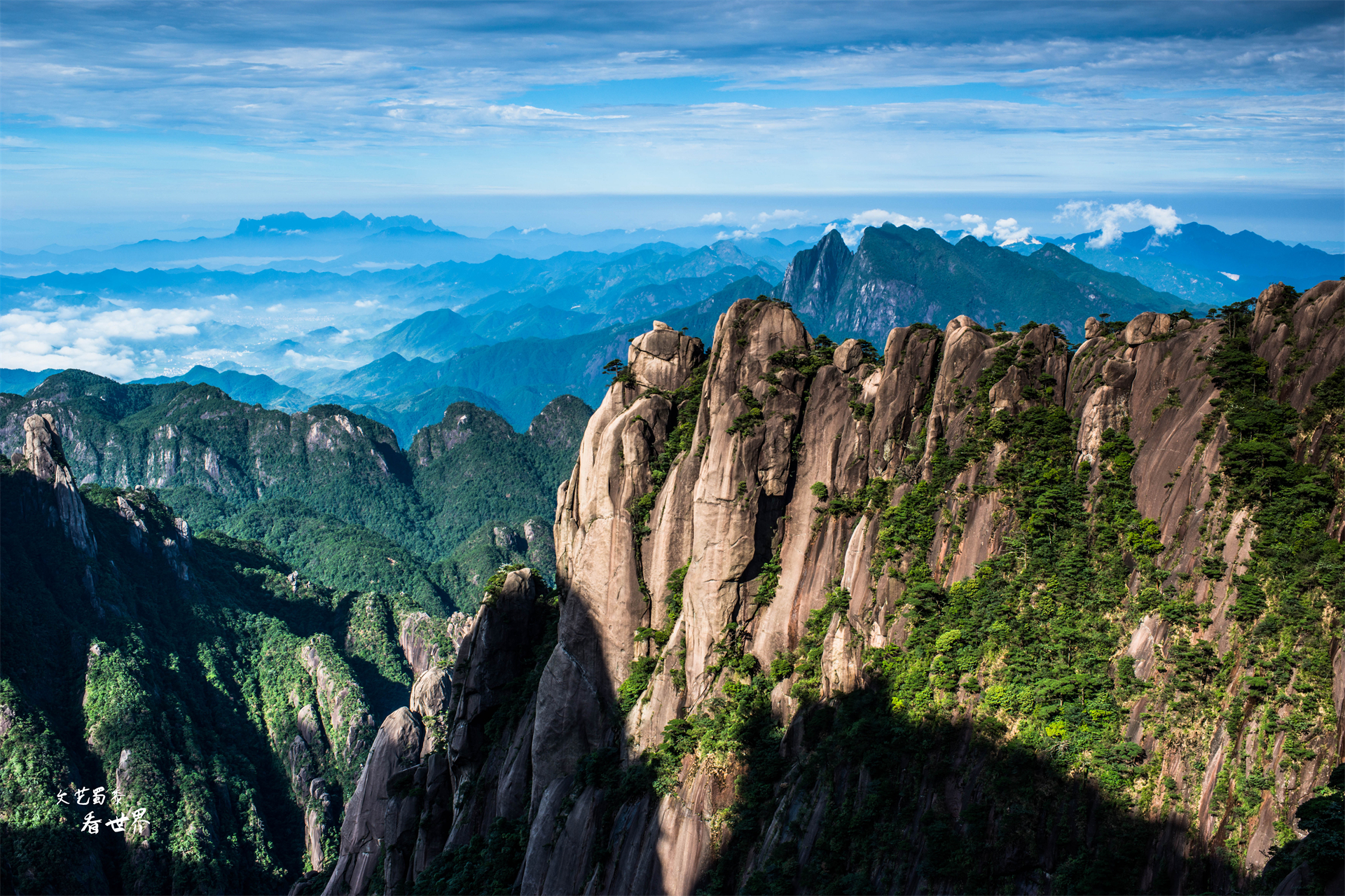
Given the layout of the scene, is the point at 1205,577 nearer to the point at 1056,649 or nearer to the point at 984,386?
the point at 1056,649

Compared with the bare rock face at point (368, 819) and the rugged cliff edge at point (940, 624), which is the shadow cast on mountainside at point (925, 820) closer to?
the rugged cliff edge at point (940, 624)

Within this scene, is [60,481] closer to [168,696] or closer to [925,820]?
[168,696]

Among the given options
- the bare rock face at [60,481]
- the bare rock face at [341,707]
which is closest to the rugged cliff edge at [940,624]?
the bare rock face at [341,707]

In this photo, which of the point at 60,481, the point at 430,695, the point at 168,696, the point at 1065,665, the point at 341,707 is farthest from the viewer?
the point at 60,481

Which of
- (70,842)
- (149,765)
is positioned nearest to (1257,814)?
(70,842)

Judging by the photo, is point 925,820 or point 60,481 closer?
point 925,820

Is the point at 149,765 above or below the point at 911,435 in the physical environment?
below

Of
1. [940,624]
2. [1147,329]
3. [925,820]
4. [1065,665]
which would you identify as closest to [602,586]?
[940,624]
